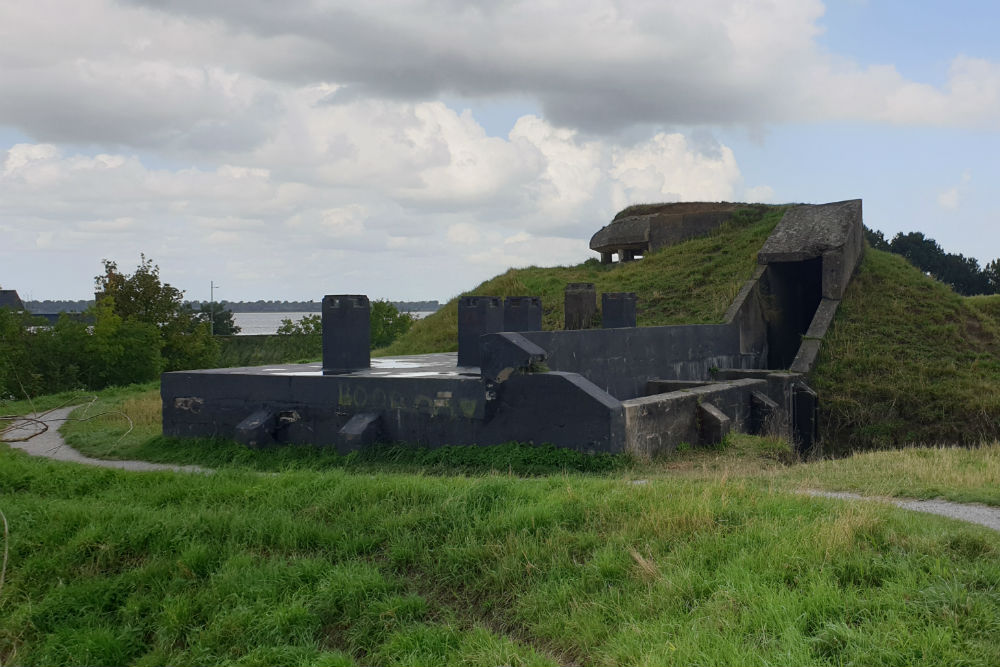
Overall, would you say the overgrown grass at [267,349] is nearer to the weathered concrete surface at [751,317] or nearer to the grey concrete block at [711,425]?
the weathered concrete surface at [751,317]

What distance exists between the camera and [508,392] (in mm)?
11297

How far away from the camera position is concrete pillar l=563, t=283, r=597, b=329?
23.0 meters

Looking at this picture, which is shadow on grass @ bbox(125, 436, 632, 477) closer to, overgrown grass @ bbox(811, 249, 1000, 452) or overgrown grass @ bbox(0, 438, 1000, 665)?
overgrown grass @ bbox(0, 438, 1000, 665)

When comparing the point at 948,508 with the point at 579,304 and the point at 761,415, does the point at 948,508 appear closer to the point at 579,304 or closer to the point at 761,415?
the point at 761,415

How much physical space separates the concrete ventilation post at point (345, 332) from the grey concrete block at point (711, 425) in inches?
222

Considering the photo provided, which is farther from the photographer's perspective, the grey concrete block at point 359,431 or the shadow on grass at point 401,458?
the grey concrete block at point 359,431

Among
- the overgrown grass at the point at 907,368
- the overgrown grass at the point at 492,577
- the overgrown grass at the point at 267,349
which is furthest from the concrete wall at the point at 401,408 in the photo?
the overgrown grass at the point at 267,349

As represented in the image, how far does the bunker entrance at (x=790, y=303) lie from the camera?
23.8 m

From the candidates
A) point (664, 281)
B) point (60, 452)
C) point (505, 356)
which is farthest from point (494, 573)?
point (664, 281)

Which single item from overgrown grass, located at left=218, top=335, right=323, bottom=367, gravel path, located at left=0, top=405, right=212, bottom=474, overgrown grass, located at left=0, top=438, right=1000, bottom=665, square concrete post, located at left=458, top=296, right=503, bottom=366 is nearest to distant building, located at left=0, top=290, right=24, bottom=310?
overgrown grass, located at left=218, top=335, right=323, bottom=367

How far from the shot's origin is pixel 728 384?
14.6 m

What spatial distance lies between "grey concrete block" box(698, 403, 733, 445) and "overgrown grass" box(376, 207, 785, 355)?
1076 cm

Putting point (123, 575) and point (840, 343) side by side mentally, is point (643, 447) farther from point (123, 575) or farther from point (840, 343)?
point (840, 343)

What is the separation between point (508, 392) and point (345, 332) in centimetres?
394
